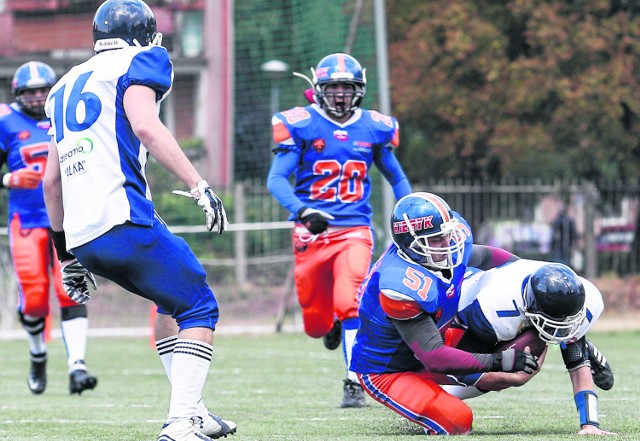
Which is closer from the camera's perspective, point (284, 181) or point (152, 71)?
point (152, 71)

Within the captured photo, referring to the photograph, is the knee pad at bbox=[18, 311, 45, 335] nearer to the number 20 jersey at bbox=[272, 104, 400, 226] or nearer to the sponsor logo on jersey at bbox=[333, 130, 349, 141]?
the number 20 jersey at bbox=[272, 104, 400, 226]

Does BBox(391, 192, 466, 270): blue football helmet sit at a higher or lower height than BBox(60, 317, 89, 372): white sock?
higher

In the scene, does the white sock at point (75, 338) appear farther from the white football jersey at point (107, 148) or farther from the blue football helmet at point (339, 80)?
the white football jersey at point (107, 148)

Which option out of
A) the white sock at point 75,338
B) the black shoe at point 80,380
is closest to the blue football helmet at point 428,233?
the black shoe at point 80,380

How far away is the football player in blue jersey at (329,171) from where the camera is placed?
23.0 feet

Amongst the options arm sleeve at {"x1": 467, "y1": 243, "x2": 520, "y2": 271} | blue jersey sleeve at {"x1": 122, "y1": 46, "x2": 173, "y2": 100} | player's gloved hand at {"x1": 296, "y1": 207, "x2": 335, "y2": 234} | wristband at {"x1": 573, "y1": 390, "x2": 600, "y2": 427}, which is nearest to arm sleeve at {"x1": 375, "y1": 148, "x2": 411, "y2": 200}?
player's gloved hand at {"x1": 296, "y1": 207, "x2": 335, "y2": 234}

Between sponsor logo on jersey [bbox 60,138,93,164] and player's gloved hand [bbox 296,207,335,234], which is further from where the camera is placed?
player's gloved hand [bbox 296,207,335,234]

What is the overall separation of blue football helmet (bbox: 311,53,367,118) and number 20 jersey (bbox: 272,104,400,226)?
9 cm

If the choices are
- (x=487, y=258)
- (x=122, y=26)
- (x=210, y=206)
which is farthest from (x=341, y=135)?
(x=210, y=206)

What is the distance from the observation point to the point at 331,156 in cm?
710

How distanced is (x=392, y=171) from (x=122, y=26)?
9.90 feet

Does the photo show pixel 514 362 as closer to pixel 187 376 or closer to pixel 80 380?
pixel 187 376

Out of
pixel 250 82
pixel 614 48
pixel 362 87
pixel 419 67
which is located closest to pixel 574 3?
pixel 614 48

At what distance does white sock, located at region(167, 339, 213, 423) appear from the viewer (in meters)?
4.41
